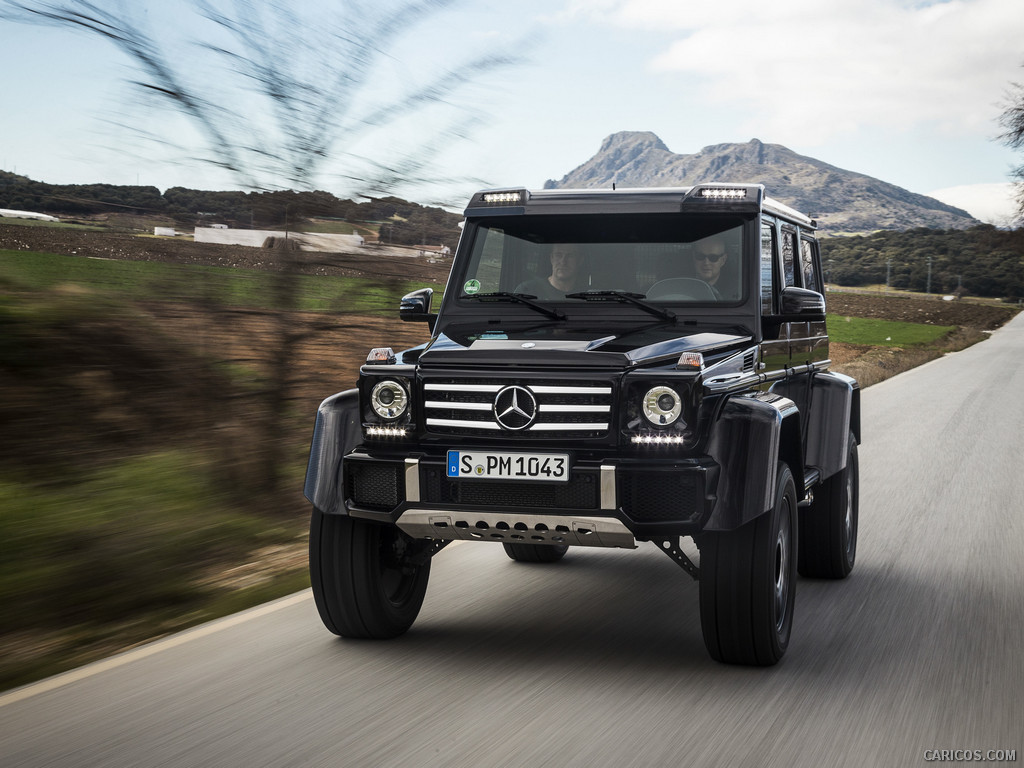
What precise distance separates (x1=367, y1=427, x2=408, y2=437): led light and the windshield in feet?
4.13

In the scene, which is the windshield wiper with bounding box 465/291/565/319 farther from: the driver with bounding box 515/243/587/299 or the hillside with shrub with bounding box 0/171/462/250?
the hillside with shrub with bounding box 0/171/462/250

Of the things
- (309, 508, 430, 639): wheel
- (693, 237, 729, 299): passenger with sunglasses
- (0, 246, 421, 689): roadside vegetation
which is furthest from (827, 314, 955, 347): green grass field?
(309, 508, 430, 639): wheel

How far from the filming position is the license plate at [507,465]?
15.3 feet

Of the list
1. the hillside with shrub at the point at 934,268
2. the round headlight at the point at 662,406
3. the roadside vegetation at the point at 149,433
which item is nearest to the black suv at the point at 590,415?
the round headlight at the point at 662,406

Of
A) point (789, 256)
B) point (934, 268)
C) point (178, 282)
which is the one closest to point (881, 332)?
point (178, 282)

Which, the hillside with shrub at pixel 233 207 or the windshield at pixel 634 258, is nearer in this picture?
the windshield at pixel 634 258

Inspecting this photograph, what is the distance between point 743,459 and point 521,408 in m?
0.94

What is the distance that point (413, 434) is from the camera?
4984mm

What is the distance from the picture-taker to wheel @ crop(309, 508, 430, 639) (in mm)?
5195

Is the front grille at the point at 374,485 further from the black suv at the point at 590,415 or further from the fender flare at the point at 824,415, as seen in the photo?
the fender flare at the point at 824,415

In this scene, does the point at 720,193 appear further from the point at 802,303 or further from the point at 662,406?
the point at 662,406

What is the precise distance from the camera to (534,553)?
7.42m

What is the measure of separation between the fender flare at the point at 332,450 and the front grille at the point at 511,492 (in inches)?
18.1

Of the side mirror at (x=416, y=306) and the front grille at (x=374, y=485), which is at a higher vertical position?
the side mirror at (x=416, y=306)
